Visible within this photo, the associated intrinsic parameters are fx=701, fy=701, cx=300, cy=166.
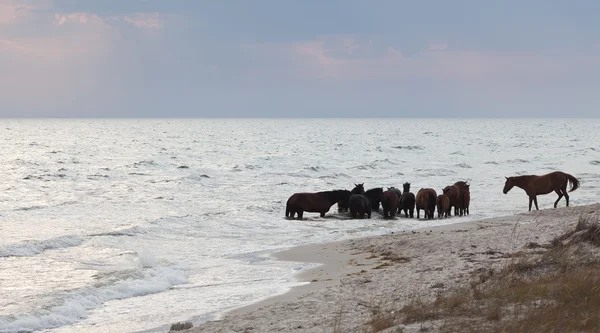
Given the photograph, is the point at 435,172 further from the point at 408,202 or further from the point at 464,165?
the point at 408,202

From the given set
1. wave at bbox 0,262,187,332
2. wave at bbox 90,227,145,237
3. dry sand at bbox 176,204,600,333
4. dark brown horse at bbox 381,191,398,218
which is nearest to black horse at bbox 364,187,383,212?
dark brown horse at bbox 381,191,398,218

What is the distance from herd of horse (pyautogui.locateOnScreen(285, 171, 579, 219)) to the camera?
22.8 metres

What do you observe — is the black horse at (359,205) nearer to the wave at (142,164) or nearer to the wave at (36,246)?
the wave at (36,246)

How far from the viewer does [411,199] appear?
23.1 meters

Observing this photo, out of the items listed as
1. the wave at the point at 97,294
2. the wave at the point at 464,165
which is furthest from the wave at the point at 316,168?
the wave at the point at 97,294

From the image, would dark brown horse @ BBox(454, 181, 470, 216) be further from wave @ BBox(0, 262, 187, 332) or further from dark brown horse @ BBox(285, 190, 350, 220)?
wave @ BBox(0, 262, 187, 332)

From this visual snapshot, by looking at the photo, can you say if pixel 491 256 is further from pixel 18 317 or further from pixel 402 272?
pixel 18 317

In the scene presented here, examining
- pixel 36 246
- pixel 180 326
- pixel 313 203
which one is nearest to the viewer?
pixel 180 326

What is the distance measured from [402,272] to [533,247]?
2216 millimetres

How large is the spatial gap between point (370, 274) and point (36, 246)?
9.30 metres

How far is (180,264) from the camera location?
1483cm

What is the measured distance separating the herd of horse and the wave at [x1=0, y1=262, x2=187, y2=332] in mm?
9539

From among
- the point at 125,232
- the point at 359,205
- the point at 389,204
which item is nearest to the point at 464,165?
the point at 389,204

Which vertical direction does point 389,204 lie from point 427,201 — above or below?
below
